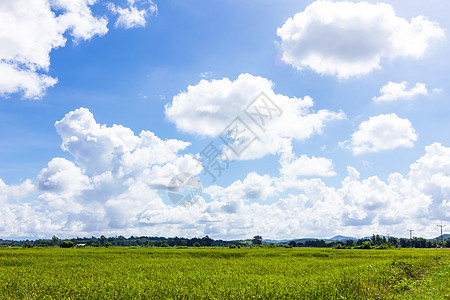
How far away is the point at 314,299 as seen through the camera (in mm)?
13672

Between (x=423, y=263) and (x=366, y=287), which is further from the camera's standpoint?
(x=423, y=263)

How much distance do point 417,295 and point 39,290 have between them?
54.6ft

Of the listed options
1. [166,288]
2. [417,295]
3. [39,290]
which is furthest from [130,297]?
[417,295]

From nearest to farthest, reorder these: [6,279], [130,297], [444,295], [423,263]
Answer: [444,295], [130,297], [6,279], [423,263]

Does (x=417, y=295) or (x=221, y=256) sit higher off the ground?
(x=417, y=295)

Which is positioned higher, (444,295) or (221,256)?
(444,295)

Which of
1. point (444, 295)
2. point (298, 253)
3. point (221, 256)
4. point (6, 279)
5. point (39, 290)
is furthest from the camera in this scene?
point (298, 253)

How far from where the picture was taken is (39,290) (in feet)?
49.9

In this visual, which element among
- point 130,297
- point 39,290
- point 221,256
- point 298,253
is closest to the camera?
point 130,297

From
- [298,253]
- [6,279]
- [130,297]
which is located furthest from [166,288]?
[298,253]

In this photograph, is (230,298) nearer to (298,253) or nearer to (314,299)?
(314,299)

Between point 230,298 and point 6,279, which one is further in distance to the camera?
point 6,279

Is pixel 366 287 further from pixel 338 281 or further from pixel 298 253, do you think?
pixel 298 253

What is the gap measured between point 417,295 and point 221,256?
28.8 meters
